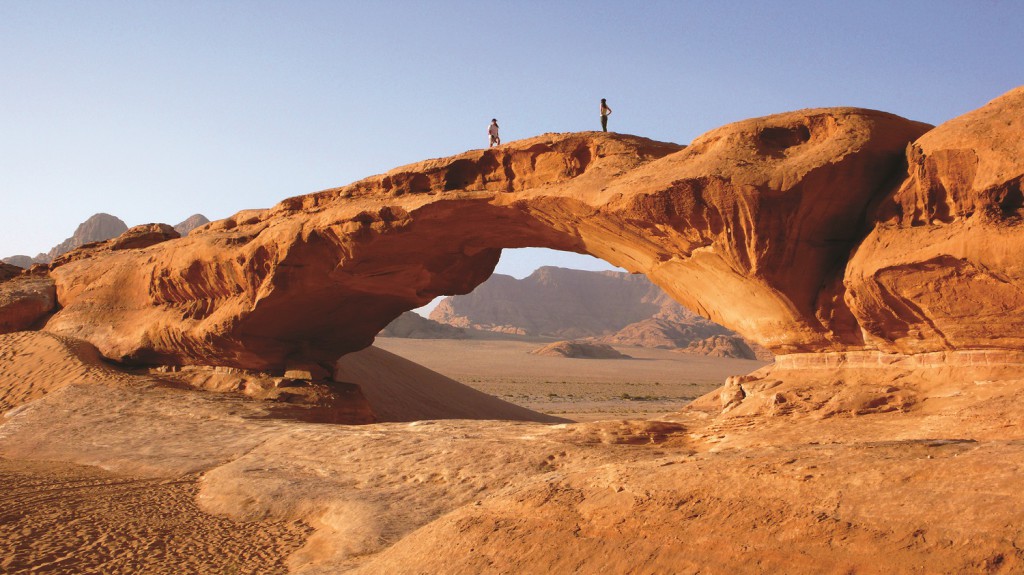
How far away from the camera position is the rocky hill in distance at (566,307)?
98625mm

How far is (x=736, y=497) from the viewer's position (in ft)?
14.0

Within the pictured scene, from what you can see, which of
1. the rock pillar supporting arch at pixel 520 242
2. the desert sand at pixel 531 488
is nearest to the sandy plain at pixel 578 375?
the rock pillar supporting arch at pixel 520 242

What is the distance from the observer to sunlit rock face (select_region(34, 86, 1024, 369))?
21.0 feet

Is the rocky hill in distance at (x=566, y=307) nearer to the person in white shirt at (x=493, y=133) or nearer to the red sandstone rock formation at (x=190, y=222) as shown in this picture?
the red sandstone rock formation at (x=190, y=222)

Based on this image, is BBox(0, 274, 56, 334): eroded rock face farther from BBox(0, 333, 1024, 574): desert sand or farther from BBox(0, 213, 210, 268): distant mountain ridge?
BBox(0, 213, 210, 268): distant mountain ridge

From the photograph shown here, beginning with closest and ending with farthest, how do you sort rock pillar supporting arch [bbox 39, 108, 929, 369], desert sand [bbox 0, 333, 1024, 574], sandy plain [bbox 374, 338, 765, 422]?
desert sand [bbox 0, 333, 1024, 574] → rock pillar supporting arch [bbox 39, 108, 929, 369] → sandy plain [bbox 374, 338, 765, 422]

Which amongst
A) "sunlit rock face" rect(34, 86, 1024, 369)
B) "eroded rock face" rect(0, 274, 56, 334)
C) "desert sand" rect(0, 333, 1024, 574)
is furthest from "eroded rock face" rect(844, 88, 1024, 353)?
"eroded rock face" rect(0, 274, 56, 334)

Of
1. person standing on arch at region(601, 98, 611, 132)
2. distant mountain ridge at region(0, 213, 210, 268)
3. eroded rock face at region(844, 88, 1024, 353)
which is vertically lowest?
eroded rock face at region(844, 88, 1024, 353)

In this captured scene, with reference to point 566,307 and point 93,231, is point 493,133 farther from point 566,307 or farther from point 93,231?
point 566,307

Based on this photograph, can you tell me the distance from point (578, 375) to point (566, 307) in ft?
210

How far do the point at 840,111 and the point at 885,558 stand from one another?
507cm

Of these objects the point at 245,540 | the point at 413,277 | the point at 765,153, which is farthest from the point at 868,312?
the point at 413,277

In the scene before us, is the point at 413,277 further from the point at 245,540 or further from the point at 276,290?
the point at 245,540

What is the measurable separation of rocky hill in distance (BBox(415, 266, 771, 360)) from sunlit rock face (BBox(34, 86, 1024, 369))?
237 feet
